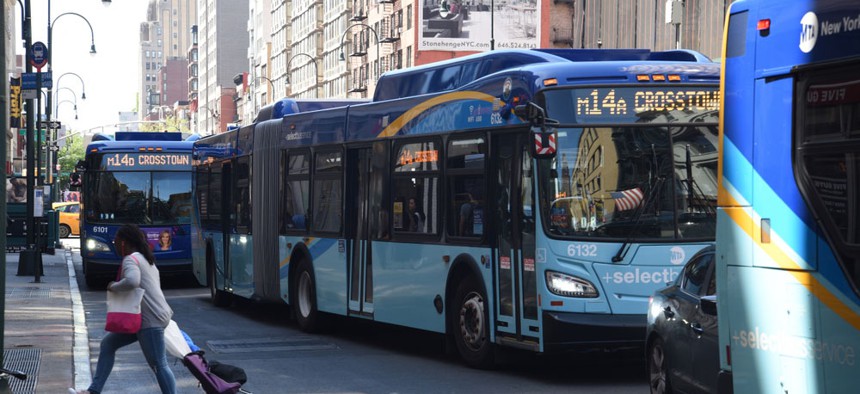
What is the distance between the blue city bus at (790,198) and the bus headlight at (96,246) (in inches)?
855

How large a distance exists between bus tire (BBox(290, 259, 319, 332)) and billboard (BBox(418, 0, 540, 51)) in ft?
136

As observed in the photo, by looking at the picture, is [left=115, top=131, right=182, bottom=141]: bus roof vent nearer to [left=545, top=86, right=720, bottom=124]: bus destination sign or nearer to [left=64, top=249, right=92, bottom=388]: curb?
[left=64, top=249, right=92, bottom=388]: curb

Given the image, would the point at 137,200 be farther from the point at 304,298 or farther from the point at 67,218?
the point at 67,218

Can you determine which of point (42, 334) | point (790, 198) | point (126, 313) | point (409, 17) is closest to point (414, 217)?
point (126, 313)

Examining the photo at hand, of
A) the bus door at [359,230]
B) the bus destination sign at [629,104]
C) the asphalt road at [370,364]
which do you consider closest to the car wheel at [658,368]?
the asphalt road at [370,364]

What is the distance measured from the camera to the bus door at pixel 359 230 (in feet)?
52.5

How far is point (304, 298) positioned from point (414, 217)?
400cm

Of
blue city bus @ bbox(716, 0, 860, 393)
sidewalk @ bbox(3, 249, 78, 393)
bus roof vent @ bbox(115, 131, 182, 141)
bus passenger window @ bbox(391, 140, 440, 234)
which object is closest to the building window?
bus roof vent @ bbox(115, 131, 182, 141)

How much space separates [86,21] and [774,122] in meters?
49.5

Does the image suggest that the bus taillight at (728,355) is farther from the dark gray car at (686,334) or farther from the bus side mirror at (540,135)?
the bus side mirror at (540,135)

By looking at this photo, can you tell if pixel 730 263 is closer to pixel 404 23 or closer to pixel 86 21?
pixel 86 21

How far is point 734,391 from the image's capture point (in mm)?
7297

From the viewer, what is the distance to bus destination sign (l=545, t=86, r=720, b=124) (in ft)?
39.2

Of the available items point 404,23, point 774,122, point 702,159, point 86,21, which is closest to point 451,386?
point 702,159
